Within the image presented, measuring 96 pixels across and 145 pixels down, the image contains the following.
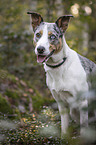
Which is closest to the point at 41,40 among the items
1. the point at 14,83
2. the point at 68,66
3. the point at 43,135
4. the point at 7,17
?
the point at 68,66

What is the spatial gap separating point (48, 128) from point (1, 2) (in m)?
6.40

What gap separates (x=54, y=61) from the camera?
3.18 meters

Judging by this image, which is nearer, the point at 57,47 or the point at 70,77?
the point at 57,47

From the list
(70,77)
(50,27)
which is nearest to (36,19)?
(50,27)

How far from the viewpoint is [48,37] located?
293cm

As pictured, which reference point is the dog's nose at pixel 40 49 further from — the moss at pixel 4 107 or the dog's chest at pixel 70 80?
the moss at pixel 4 107

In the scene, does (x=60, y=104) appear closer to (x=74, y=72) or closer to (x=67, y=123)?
(x=67, y=123)

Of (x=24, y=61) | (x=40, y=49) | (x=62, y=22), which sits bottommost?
(x=40, y=49)

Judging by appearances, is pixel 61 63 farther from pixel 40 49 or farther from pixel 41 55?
pixel 40 49

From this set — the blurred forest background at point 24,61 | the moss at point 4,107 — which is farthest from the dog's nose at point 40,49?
the moss at point 4,107

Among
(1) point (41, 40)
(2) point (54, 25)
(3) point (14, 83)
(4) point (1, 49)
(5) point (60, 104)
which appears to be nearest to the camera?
(1) point (41, 40)

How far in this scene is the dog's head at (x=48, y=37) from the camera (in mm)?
2820

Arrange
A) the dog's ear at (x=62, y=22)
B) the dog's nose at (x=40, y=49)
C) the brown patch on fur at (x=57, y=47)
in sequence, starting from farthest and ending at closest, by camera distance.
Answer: the dog's ear at (x=62, y=22) < the brown patch on fur at (x=57, y=47) < the dog's nose at (x=40, y=49)

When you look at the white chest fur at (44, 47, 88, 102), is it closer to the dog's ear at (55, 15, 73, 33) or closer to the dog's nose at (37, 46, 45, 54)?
the dog's ear at (55, 15, 73, 33)
